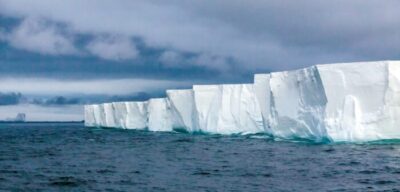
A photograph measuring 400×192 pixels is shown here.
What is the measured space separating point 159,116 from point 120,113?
27.6ft

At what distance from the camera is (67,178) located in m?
16.5

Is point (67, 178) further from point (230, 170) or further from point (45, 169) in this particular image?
point (230, 170)

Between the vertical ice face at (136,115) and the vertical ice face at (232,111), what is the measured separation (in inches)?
607

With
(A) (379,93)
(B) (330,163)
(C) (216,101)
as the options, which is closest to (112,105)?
(C) (216,101)

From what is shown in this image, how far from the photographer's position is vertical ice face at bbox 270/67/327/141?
87.9 feet

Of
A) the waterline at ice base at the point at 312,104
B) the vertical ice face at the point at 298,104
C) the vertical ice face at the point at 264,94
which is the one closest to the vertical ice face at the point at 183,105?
the waterline at ice base at the point at 312,104

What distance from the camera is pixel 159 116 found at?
2066 inches

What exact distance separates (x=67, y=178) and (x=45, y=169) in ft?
9.51

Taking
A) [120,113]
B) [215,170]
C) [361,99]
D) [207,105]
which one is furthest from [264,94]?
[120,113]

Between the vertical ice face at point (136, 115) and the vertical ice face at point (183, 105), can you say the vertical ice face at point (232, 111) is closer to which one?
the vertical ice face at point (183, 105)

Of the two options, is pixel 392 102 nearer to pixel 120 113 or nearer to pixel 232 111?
pixel 232 111

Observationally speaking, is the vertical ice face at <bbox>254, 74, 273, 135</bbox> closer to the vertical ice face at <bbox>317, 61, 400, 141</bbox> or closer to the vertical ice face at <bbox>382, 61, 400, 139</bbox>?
the vertical ice face at <bbox>317, 61, 400, 141</bbox>

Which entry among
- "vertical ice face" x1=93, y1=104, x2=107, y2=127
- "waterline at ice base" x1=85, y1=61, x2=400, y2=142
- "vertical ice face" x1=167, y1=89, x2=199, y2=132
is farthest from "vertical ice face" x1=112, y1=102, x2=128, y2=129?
"waterline at ice base" x1=85, y1=61, x2=400, y2=142

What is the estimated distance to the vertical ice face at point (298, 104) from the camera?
87.9ft
